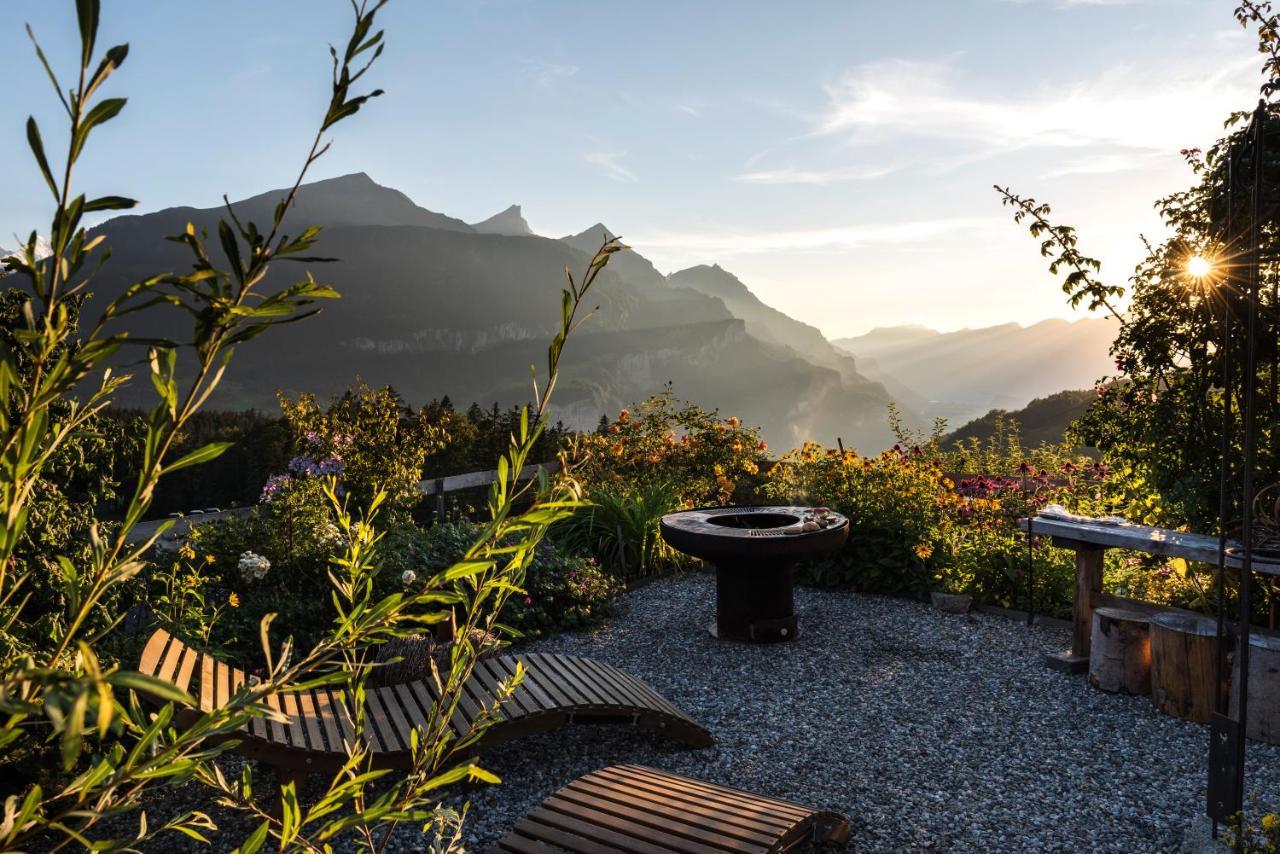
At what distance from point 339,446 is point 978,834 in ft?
19.8

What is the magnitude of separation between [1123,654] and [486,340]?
80698 millimetres

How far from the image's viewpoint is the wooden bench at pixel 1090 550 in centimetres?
483

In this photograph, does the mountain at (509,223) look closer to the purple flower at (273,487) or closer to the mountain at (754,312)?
the mountain at (754,312)

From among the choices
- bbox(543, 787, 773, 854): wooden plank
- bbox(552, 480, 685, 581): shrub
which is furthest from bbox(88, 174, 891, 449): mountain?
bbox(543, 787, 773, 854): wooden plank

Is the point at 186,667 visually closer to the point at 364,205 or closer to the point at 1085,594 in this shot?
the point at 1085,594

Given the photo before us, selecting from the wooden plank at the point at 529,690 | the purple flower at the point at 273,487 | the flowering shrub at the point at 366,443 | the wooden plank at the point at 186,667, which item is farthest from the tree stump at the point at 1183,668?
the flowering shrub at the point at 366,443

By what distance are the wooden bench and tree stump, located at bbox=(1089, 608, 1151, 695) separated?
297 mm

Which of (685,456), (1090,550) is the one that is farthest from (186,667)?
(685,456)

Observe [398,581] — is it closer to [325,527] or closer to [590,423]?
[325,527]

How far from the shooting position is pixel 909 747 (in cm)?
405

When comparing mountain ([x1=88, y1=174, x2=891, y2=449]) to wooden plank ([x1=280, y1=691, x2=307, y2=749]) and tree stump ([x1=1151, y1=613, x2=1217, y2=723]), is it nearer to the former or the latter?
wooden plank ([x1=280, y1=691, x2=307, y2=749])

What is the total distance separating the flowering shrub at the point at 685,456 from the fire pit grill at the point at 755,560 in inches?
110

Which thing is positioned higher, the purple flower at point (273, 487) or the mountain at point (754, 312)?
the mountain at point (754, 312)

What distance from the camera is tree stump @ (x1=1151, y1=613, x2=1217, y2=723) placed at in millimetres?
4266
